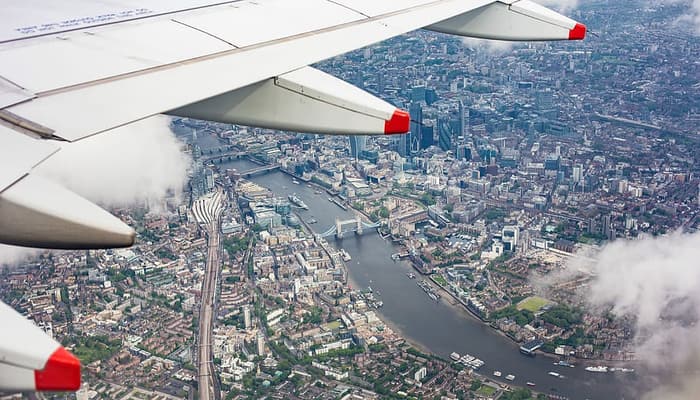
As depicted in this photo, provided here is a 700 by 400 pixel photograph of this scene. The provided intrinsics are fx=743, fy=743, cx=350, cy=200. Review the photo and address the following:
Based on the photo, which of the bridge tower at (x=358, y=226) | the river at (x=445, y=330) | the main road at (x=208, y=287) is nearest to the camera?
the main road at (x=208, y=287)

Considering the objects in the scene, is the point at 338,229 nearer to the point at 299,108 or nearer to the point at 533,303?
the point at 533,303

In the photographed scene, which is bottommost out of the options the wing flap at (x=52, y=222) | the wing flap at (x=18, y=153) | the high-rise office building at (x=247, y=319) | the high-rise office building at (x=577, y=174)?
the high-rise office building at (x=247, y=319)

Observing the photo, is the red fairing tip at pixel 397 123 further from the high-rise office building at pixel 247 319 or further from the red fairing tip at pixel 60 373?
the high-rise office building at pixel 247 319

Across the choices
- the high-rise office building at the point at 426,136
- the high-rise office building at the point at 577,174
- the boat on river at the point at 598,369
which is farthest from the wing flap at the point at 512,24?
the high-rise office building at the point at 426,136

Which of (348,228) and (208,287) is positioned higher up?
(348,228)

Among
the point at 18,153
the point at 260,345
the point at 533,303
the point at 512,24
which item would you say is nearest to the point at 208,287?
the point at 260,345

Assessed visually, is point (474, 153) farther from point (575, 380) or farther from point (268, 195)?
point (575, 380)
